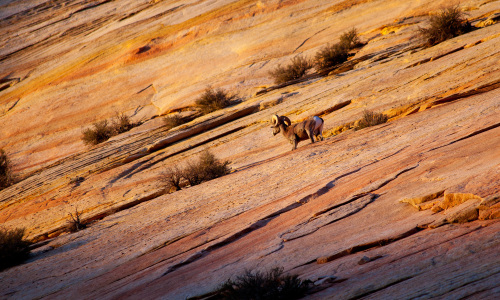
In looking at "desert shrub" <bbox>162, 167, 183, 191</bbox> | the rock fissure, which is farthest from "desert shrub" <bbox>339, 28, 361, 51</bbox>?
the rock fissure

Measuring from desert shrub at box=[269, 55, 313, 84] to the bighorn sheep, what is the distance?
654 cm

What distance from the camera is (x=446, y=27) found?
580 inches

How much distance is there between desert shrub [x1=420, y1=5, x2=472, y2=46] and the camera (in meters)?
14.7

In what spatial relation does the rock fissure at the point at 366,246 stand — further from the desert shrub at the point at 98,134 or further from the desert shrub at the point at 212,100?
the desert shrub at the point at 98,134

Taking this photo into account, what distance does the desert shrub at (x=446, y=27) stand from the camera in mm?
14664

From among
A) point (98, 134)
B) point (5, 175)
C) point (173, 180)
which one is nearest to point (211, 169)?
point (173, 180)

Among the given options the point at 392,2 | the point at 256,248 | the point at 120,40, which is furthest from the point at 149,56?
the point at 256,248

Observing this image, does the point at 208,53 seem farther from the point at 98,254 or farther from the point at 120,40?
the point at 98,254

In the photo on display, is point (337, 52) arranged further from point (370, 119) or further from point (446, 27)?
point (370, 119)

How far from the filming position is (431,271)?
3.59m

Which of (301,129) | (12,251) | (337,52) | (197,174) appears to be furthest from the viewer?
(337,52)

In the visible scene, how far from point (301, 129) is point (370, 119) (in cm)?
169

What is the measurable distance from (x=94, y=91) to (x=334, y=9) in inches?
502

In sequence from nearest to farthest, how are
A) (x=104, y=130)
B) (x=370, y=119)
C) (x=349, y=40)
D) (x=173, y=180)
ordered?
(x=370, y=119) < (x=173, y=180) < (x=349, y=40) < (x=104, y=130)
